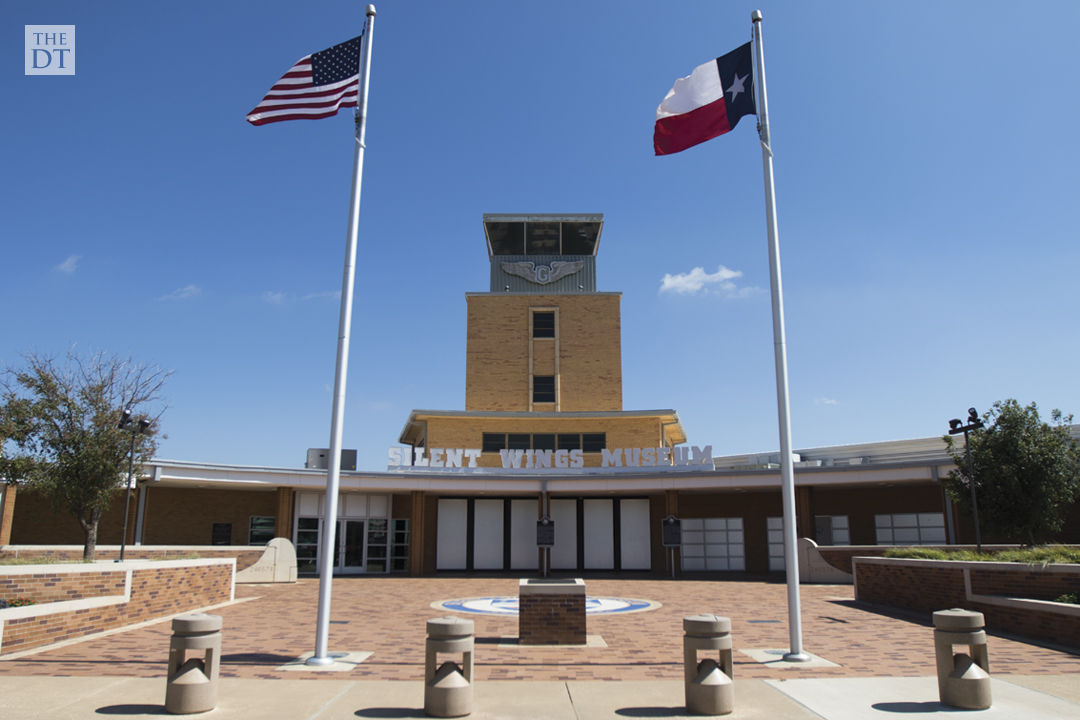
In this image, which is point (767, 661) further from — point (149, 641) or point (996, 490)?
point (996, 490)

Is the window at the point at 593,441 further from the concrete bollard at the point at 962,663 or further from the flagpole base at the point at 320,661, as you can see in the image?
the concrete bollard at the point at 962,663

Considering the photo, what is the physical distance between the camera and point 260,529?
32.6 meters

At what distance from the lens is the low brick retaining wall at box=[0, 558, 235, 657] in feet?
38.6

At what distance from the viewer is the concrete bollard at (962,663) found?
8305 mm

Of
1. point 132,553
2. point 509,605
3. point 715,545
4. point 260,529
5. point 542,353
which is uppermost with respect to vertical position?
point 542,353

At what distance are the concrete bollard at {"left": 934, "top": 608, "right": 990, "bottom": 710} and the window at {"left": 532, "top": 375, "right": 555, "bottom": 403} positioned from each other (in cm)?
3116

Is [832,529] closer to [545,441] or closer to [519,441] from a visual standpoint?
[545,441]

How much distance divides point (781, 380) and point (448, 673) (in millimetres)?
6814

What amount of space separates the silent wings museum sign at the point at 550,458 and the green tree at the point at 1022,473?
11.0m

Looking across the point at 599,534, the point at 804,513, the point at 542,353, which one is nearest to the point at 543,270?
the point at 542,353

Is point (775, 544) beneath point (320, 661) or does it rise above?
above

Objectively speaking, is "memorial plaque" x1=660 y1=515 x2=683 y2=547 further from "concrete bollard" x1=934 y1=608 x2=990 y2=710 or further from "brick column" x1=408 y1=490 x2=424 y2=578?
"concrete bollard" x1=934 y1=608 x2=990 y2=710

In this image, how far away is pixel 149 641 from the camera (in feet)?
42.6

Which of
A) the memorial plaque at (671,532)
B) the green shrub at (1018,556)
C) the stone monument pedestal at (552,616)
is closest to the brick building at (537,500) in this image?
the memorial plaque at (671,532)
